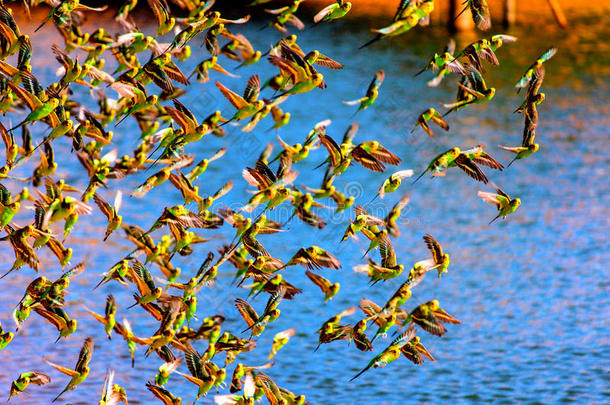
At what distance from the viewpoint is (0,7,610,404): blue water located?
1212 cm

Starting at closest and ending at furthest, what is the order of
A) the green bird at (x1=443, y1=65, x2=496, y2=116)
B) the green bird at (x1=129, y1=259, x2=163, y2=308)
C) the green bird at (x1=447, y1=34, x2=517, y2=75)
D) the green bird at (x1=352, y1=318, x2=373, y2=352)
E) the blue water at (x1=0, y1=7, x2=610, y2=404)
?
1. the green bird at (x1=443, y1=65, x2=496, y2=116)
2. the green bird at (x1=447, y1=34, x2=517, y2=75)
3. the green bird at (x1=129, y1=259, x2=163, y2=308)
4. the green bird at (x1=352, y1=318, x2=373, y2=352)
5. the blue water at (x1=0, y1=7, x2=610, y2=404)

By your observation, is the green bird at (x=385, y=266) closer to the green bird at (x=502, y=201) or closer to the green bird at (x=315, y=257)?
the green bird at (x=315, y=257)

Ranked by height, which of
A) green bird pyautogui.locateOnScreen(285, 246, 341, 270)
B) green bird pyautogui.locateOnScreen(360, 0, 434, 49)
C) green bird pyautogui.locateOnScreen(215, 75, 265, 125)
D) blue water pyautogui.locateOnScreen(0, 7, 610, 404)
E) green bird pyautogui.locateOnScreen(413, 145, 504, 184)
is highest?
green bird pyautogui.locateOnScreen(360, 0, 434, 49)

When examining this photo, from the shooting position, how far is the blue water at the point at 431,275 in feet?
39.8

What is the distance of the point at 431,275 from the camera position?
15516 mm

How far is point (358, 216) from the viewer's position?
7.37 metres

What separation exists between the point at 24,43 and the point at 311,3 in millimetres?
38094

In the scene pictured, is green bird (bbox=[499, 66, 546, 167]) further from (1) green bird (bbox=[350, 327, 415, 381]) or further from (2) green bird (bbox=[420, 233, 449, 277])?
(1) green bird (bbox=[350, 327, 415, 381])

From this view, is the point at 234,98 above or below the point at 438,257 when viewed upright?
above

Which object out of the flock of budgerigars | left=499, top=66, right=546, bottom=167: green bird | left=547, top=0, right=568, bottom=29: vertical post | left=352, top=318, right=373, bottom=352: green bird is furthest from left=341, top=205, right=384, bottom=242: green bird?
left=547, top=0, right=568, bottom=29: vertical post

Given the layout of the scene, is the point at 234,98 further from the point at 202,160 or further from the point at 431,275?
the point at 431,275

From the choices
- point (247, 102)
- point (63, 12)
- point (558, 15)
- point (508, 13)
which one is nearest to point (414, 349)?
point (247, 102)

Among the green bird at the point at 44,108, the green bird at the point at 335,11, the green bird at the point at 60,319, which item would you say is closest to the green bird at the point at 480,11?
the green bird at the point at 335,11

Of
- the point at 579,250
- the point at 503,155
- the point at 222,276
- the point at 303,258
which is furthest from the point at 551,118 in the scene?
the point at 303,258
